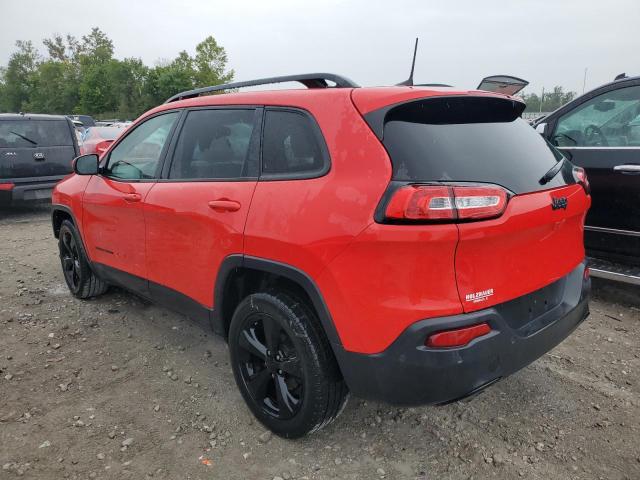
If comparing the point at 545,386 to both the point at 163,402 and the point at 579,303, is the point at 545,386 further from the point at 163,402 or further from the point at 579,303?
the point at 163,402

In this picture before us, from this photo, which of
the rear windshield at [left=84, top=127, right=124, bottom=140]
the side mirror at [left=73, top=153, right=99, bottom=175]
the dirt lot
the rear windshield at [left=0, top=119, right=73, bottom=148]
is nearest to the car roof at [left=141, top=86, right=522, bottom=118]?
the side mirror at [left=73, top=153, right=99, bottom=175]

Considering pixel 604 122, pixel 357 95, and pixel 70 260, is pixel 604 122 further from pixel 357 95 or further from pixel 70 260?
pixel 70 260

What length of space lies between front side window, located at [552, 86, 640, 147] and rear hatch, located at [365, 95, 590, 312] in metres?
2.04

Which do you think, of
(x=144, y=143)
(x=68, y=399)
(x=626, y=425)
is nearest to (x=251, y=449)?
(x=68, y=399)

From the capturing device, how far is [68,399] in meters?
2.86

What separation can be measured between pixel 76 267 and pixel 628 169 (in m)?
4.68

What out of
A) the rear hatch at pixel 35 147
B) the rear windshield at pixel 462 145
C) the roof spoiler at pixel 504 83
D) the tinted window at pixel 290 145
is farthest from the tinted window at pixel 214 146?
the rear hatch at pixel 35 147

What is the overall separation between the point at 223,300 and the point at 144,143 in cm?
146

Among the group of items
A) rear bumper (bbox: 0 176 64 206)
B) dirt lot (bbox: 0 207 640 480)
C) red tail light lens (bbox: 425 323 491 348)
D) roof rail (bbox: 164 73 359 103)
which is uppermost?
roof rail (bbox: 164 73 359 103)

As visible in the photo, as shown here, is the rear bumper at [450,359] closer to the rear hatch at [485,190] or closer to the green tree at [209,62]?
the rear hatch at [485,190]

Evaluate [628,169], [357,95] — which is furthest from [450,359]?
[628,169]

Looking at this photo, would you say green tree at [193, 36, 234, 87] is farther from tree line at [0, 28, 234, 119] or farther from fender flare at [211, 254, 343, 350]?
fender flare at [211, 254, 343, 350]

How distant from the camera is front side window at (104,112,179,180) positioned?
3.18 m

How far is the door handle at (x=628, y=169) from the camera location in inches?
144
